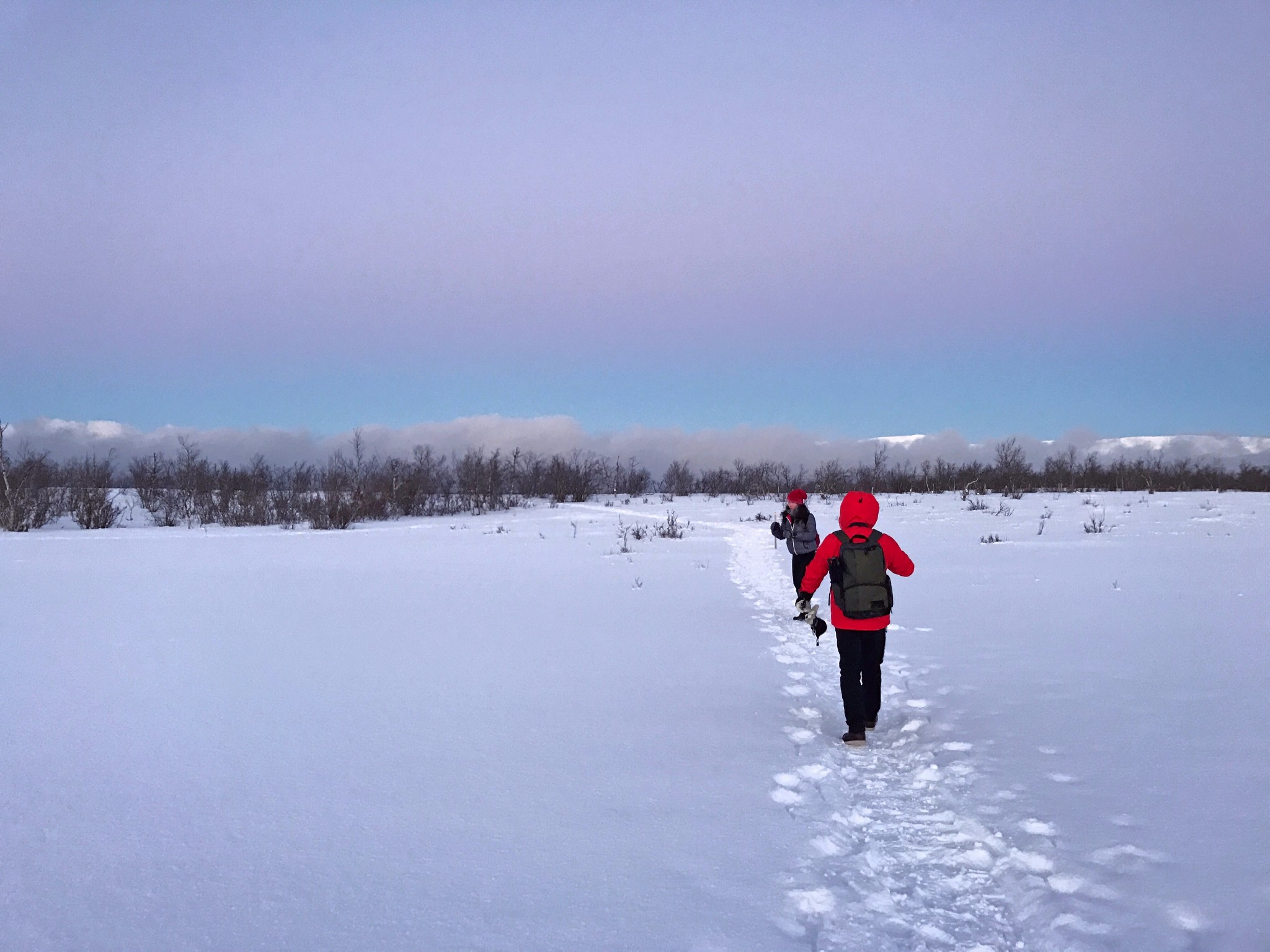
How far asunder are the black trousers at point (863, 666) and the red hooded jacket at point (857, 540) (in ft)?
0.18

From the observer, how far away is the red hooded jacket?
4793 millimetres

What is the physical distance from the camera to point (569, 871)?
290 centimetres

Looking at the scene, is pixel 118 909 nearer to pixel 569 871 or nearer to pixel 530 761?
pixel 569 871

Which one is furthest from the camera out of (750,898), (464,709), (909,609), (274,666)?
(909,609)

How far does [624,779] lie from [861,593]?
1.92 metres

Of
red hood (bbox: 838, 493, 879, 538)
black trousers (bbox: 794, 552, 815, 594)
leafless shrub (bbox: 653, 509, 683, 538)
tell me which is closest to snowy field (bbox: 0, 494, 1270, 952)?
black trousers (bbox: 794, 552, 815, 594)

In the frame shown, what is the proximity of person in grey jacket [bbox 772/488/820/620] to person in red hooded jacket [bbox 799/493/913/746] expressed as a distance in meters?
4.00

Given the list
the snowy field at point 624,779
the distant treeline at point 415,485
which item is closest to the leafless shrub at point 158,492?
the distant treeline at point 415,485

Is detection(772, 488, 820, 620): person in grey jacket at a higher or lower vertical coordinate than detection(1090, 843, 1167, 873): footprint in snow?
higher

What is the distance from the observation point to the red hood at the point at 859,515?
4.80 meters

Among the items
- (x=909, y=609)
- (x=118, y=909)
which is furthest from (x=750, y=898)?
(x=909, y=609)

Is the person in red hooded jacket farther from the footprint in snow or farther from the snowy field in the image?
the footprint in snow

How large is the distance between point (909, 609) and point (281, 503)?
2095 centimetres

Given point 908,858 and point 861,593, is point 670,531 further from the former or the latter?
point 908,858
